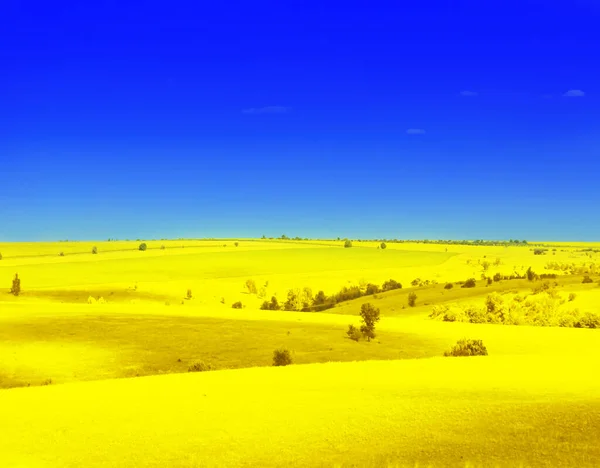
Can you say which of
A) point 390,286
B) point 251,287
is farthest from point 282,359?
point 390,286

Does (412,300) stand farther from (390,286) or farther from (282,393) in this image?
(282,393)

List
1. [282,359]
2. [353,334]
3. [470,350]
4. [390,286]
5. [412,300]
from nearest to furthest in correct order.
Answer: [282,359] → [470,350] → [353,334] → [412,300] → [390,286]

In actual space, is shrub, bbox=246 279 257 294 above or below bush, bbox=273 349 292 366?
above

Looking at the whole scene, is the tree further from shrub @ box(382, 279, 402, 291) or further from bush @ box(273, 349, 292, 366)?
shrub @ box(382, 279, 402, 291)

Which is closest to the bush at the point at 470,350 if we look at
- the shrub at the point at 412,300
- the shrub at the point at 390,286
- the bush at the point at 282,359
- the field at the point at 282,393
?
the field at the point at 282,393

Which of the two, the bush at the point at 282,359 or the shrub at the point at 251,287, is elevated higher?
the shrub at the point at 251,287

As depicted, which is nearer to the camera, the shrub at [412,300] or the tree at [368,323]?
the tree at [368,323]

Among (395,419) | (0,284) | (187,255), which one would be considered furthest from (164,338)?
(187,255)

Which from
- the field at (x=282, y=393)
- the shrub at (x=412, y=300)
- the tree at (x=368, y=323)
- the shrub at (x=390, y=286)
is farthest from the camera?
the shrub at (x=390, y=286)

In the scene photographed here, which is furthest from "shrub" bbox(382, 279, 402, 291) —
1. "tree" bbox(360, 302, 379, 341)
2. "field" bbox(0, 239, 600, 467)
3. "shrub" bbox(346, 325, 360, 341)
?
"shrub" bbox(346, 325, 360, 341)

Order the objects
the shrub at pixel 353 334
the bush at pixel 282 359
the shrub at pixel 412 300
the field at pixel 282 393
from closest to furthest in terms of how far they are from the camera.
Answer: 1. the field at pixel 282 393
2. the bush at pixel 282 359
3. the shrub at pixel 353 334
4. the shrub at pixel 412 300

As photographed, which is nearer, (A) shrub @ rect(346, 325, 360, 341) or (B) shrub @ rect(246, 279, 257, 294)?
(A) shrub @ rect(346, 325, 360, 341)

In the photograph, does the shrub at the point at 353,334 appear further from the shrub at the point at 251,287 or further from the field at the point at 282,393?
the shrub at the point at 251,287

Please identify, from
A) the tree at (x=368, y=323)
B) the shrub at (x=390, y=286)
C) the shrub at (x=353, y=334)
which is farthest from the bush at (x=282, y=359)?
the shrub at (x=390, y=286)
